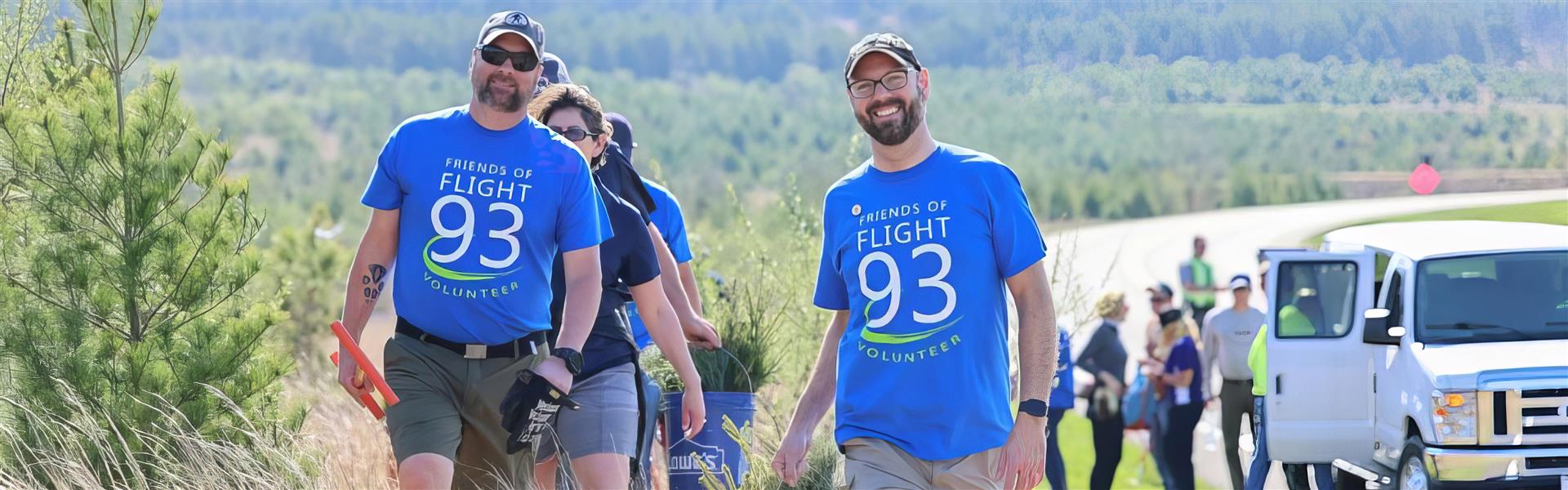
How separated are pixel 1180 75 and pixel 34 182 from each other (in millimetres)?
5182

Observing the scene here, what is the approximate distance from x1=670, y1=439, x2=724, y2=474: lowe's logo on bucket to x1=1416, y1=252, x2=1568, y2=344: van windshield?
4.26 metres

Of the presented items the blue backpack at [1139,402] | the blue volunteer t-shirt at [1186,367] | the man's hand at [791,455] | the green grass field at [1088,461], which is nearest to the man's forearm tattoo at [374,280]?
the man's hand at [791,455]

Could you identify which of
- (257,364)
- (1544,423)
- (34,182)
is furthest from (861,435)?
(1544,423)

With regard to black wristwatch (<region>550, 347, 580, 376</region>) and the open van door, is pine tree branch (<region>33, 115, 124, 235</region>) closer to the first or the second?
black wristwatch (<region>550, 347, 580, 376</region>)

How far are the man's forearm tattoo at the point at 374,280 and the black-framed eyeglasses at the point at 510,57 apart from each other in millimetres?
678

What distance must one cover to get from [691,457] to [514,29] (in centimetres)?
269

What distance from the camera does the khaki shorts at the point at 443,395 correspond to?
17.5 ft

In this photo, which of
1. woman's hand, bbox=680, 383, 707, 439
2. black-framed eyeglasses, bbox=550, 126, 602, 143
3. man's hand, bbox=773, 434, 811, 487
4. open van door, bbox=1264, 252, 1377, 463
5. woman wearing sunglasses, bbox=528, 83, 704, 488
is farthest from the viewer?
open van door, bbox=1264, 252, 1377, 463

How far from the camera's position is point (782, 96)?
406 feet

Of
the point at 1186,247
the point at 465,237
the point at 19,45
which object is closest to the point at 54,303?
the point at 19,45

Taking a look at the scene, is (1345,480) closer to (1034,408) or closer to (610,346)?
(610,346)

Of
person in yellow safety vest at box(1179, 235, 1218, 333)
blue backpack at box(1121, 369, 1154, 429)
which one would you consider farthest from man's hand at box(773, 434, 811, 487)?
person in yellow safety vest at box(1179, 235, 1218, 333)

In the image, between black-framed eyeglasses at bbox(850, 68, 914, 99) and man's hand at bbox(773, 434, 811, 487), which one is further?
man's hand at bbox(773, 434, 811, 487)

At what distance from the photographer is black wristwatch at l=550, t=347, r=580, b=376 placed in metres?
5.36
